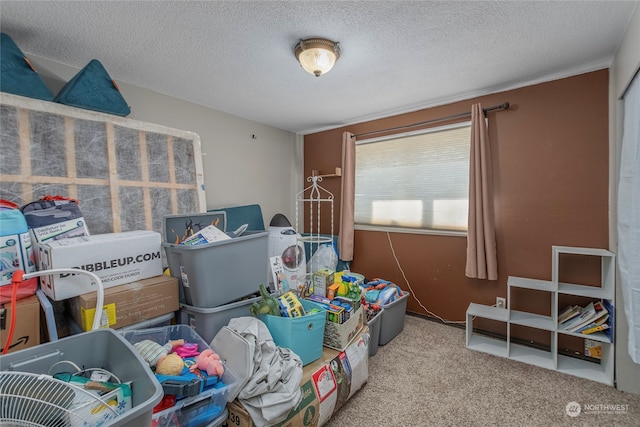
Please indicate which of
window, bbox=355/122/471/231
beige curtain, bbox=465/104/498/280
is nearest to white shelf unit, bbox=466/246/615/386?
beige curtain, bbox=465/104/498/280

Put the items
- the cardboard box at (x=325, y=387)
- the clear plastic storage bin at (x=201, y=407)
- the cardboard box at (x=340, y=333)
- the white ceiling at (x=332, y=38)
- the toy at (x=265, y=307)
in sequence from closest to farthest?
the clear plastic storage bin at (x=201, y=407) → the cardboard box at (x=325, y=387) → the white ceiling at (x=332, y=38) → the toy at (x=265, y=307) → the cardboard box at (x=340, y=333)

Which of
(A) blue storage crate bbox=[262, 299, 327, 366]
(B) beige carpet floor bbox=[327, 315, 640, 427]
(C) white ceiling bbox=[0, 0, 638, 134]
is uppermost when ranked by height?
(C) white ceiling bbox=[0, 0, 638, 134]

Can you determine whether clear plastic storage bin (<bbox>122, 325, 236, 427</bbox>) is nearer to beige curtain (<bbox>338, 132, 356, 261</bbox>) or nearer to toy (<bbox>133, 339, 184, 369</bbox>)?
toy (<bbox>133, 339, 184, 369</bbox>)

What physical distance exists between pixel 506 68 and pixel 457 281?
1898 millimetres

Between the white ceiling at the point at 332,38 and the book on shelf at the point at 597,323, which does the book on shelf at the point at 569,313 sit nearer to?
the book on shelf at the point at 597,323

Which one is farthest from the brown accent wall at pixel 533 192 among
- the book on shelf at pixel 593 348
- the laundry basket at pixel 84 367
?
the laundry basket at pixel 84 367

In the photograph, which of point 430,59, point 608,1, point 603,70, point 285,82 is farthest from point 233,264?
point 603,70

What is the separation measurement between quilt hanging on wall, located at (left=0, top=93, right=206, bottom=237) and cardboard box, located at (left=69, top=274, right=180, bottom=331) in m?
0.88

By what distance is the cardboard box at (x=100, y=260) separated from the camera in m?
1.25

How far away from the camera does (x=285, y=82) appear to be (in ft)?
7.68

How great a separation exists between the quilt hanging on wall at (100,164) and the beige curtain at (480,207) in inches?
98.8

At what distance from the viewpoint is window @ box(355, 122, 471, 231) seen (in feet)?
8.88

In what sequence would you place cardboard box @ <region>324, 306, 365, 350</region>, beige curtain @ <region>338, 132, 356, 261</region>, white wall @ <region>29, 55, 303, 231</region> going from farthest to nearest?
beige curtain @ <region>338, 132, 356, 261</region>, white wall @ <region>29, 55, 303, 231</region>, cardboard box @ <region>324, 306, 365, 350</region>

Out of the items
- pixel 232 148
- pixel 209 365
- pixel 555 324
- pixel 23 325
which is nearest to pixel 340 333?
pixel 209 365
